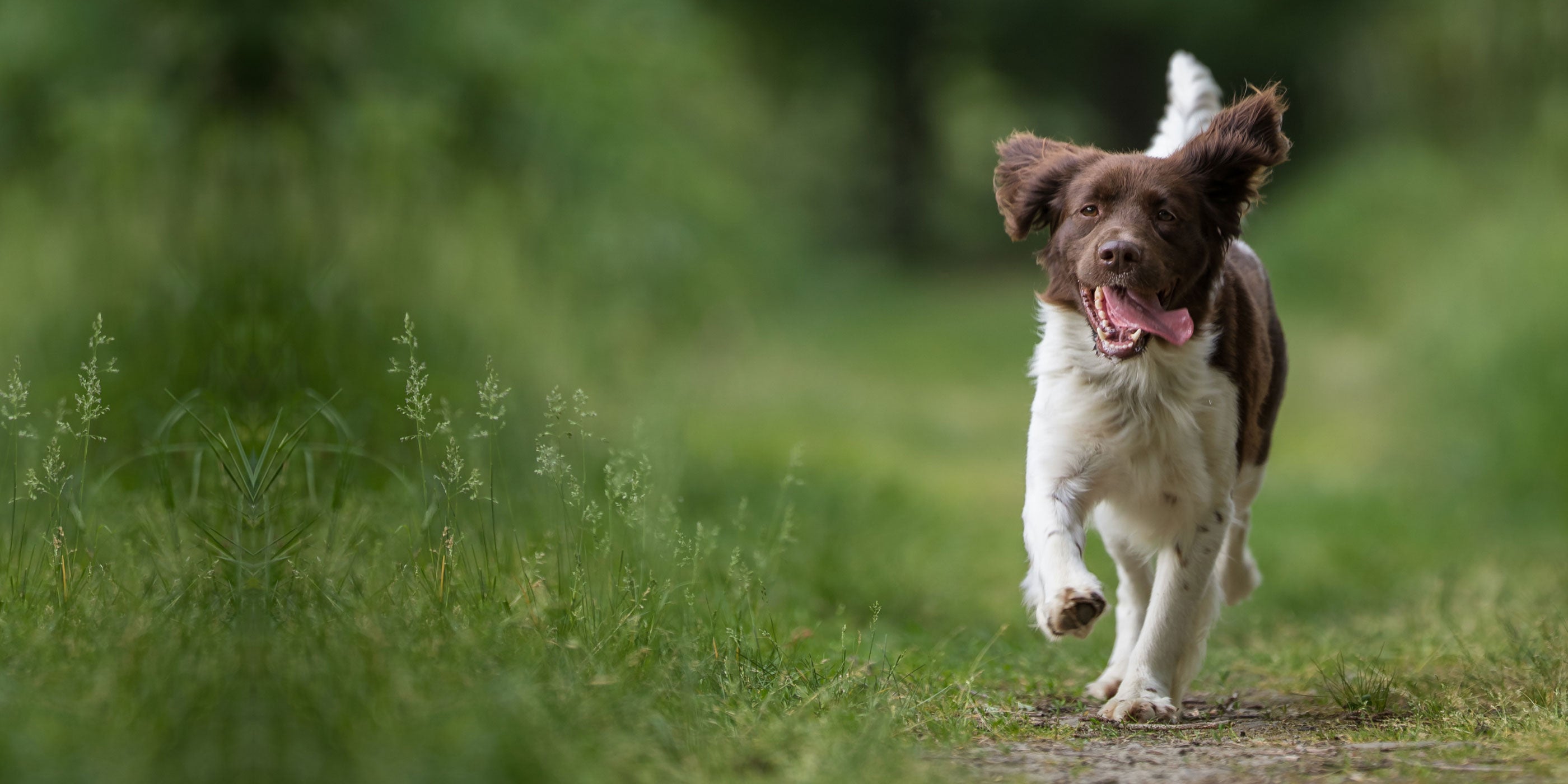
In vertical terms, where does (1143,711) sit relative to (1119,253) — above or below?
below

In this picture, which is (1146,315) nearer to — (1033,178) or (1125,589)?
(1033,178)

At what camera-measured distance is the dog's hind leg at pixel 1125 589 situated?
5.14 meters

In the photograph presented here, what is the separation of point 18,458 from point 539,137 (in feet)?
15.4

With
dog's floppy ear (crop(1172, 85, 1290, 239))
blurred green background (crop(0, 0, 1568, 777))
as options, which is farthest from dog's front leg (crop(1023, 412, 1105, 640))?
blurred green background (crop(0, 0, 1568, 777))

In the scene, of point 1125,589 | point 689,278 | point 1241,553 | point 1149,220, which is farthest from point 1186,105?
point 689,278

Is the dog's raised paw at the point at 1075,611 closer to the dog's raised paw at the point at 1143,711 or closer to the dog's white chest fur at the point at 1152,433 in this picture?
the dog's raised paw at the point at 1143,711

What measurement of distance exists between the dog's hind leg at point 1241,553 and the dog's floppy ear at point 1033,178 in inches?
46.9

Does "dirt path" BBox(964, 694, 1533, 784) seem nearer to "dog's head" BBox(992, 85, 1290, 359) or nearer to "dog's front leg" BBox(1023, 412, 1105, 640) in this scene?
"dog's front leg" BBox(1023, 412, 1105, 640)

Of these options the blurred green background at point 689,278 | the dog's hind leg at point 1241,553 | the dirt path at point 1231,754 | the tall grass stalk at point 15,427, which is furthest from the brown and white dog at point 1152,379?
the tall grass stalk at point 15,427

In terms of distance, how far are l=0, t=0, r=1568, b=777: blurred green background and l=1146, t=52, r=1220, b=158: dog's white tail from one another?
6.72 feet

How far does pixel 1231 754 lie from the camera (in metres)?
3.92

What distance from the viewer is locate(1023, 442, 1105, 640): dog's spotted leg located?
4.36m

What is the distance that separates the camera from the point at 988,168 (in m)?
28.6

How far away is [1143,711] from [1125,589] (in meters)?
0.96
